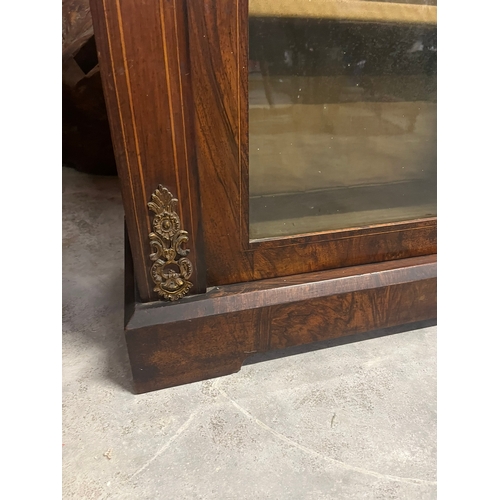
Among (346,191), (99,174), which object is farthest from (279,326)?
(99,174)

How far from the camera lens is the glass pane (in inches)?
24.9

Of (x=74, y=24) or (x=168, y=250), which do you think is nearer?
(x=168, y=250)

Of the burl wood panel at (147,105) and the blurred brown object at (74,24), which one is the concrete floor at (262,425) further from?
the blurred brown object at (74,24)

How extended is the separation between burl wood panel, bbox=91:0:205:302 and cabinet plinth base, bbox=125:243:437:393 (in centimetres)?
9

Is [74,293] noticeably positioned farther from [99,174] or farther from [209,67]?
[99,174]

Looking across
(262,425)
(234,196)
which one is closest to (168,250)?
(234,196)

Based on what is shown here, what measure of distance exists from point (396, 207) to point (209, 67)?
417 millimetres

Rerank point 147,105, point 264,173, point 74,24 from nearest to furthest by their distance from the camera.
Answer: point 147,105
point 264,173
point 74,24

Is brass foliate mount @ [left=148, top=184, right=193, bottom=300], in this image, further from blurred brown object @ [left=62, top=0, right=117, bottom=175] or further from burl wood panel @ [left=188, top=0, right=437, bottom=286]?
blurred brown object @ [left=62, top=0, right=117, bottom=175]

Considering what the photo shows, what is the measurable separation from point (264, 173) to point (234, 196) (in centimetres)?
6

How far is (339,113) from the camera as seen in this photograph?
700mm

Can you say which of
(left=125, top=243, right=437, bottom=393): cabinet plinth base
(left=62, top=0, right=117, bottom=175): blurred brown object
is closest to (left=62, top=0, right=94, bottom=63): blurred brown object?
(left=62, top=0, right=117, bottom=175): blurred brown object

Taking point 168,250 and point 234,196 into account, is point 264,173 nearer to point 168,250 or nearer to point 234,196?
point 234,196

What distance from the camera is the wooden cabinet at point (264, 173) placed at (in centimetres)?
56
